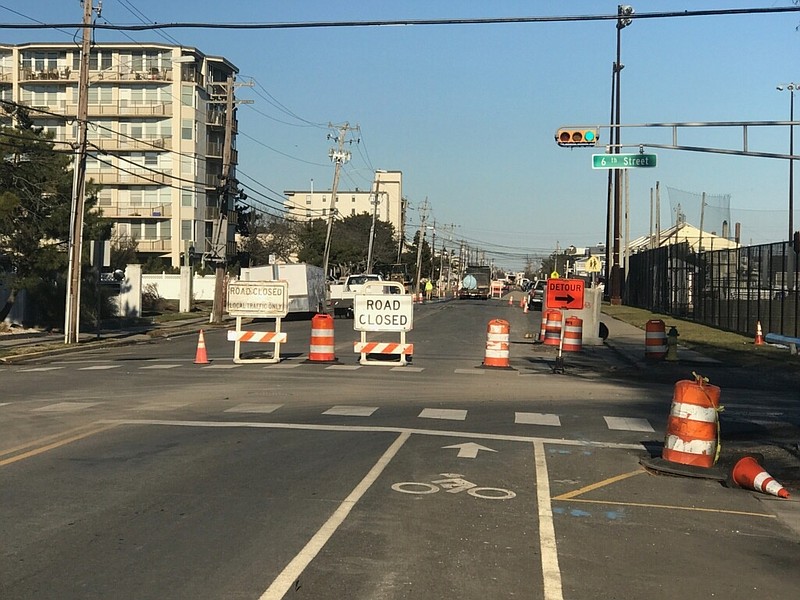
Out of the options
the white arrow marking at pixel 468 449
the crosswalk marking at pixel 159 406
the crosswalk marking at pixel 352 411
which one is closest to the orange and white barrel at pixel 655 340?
the crosswalk marking at pixel 352 411

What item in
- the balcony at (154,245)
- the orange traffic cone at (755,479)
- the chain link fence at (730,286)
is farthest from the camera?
the balcony at (154,245)

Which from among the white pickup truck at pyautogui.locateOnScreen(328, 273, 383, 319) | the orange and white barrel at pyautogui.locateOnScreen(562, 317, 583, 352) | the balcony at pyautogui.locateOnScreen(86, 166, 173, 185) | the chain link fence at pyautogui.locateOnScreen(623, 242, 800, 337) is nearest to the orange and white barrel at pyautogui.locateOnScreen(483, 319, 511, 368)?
the orange and white barrel at pyautogui.locateOnScreen(562, 317, 583, 352)

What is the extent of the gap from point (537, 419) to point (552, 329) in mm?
16800

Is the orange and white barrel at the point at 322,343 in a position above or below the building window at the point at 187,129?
below

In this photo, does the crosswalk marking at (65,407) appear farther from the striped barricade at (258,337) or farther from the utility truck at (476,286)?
the utility truck at (476,286)

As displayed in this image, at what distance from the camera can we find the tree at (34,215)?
33.0m

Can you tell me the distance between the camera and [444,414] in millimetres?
14539

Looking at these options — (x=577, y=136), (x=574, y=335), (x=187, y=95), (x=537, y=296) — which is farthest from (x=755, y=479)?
(x=187, y=95)

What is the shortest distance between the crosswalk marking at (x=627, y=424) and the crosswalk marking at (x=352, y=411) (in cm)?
359

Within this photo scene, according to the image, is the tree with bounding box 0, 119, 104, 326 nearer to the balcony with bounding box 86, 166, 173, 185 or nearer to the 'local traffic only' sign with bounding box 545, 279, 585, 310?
the 'local traffic only' sign with bounding box 545, 279, 585, 310

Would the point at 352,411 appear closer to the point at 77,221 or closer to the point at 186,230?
the point at 77,221

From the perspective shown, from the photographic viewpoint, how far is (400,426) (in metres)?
13.2

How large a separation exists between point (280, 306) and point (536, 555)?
53.0ft

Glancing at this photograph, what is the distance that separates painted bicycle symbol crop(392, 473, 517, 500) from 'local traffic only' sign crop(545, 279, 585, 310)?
15213 millimetres
